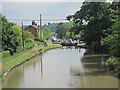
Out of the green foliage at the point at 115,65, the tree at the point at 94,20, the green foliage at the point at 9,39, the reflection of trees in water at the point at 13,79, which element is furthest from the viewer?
the tree at the point at 94,20

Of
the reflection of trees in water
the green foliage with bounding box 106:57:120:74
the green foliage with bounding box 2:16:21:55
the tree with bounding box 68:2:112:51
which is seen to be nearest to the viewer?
the reflection of trees in water

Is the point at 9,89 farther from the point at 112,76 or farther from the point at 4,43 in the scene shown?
the point at 4,43

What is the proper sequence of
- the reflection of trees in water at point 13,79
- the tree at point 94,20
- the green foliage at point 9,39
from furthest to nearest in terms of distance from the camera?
the tree at point 94,20
the green foliage at point 9,39
the reflection of trees in water at point 13,79

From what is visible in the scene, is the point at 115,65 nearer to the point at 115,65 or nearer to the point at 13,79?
the point at 115,65

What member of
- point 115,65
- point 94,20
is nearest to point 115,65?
point 115,65

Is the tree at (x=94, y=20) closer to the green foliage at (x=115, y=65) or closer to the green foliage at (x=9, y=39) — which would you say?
the green foliage at (x=9, y=39)

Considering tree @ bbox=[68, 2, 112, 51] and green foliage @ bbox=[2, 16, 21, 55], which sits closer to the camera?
green foliage @ bbox=[2, 16, 21, 55]

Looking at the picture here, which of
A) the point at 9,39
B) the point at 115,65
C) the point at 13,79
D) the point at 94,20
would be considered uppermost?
the point at 94,20

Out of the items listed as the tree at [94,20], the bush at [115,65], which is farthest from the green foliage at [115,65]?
the tree at [94,20]

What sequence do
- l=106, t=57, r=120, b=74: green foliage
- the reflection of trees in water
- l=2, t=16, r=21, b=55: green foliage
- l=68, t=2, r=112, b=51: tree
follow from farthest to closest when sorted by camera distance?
l=68, t=2, r=112, b=51: tree → l=2, t=16, r=21, b=55: green foliage → l=106, t=57, r=120, b=74: green foliage → the reflection of trees in water

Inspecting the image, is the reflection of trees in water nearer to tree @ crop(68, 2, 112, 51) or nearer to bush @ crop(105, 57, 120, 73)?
bush @ crop(105, 57, 120, 73)

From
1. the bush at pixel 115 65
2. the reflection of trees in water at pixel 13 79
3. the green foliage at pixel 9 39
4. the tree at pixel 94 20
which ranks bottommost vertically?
the reflection of trees in water at pixel 13 79

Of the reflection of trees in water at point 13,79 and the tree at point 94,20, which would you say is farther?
the tree at point 94,20

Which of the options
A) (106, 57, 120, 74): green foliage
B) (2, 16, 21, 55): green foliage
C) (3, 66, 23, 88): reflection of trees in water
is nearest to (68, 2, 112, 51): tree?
(2, 16, 21, 55): green foliage
